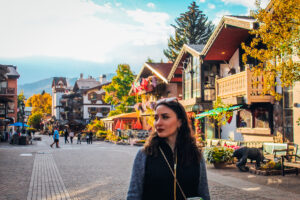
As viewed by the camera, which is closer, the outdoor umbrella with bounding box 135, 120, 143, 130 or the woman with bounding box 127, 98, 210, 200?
the woman with bounding box 127, 98, 210, 200

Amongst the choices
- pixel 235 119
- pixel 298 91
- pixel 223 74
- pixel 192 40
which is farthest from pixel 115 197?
pixel 192 40

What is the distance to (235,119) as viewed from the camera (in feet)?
72.7

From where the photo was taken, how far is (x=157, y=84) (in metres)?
38.8

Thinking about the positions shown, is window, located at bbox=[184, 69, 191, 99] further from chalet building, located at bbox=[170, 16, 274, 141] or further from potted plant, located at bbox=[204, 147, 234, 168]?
potted plant, located at bbox=[204, 147, 234, 168]

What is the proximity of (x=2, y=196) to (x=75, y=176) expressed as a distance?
12.4ft

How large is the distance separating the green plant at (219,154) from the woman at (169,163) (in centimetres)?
1175

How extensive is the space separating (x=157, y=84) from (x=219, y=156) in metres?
24.4

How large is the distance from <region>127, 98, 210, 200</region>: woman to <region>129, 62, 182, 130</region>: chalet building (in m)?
28.2

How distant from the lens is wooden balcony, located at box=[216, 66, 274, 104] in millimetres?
16969

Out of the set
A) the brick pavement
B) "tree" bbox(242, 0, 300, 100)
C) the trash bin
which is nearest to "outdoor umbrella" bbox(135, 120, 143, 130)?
the trash bin

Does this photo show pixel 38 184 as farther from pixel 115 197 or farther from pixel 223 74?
pixel 223 74

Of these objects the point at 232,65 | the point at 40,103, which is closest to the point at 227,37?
the point at 232,65

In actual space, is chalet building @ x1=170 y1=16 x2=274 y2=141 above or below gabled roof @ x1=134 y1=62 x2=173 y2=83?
below

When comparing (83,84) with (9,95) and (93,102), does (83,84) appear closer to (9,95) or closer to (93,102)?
(93,102)
